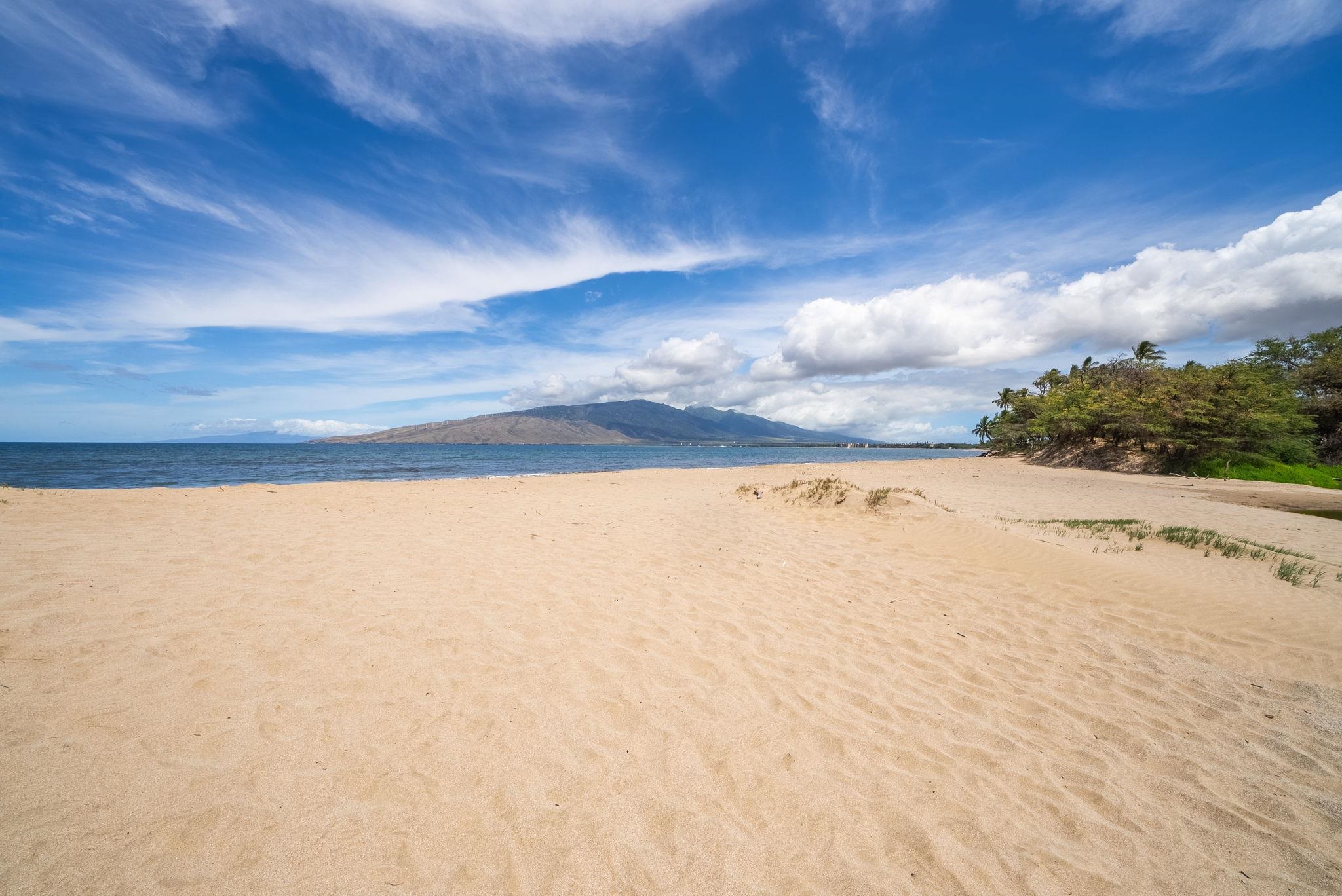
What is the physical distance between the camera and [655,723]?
409 centimetres

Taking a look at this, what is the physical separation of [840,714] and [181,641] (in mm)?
6381

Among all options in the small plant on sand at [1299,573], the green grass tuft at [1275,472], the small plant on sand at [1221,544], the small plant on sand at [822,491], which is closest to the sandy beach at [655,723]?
the small plant on sand at [1299,573]

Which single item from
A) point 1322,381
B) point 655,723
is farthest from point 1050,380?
point 655,723

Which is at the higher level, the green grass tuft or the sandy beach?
the sandy beach

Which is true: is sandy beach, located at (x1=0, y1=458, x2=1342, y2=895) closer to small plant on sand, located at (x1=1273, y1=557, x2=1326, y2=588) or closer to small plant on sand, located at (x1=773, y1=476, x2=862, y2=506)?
small plant on sand, located at (x1=1273, y1=557, x2=1326, y2=588)

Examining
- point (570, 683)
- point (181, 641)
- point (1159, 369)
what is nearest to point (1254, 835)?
point (570, 683)

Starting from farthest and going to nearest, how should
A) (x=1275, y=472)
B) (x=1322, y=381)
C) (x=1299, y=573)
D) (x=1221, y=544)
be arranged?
(x=1322, y=381), (x=1275, y=472), (x=1221, y=544), (x=1299, y=573)

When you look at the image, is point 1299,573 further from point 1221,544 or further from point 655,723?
point 655,723

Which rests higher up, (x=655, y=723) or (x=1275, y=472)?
(x=655, y=723)

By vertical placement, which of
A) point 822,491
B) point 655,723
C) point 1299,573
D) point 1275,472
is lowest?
point 1275,472

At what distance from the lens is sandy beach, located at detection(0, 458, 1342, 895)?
2809 millimetres

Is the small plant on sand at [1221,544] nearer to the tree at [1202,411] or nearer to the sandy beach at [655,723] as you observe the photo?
the sandy beach at [655,723]

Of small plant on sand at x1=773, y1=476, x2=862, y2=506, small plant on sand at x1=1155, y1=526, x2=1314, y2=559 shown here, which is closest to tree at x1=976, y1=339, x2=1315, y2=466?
small plant on sand at x1=1155, y1=526, x2=1314, y2=559

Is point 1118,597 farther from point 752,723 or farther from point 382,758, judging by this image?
point 382,758
